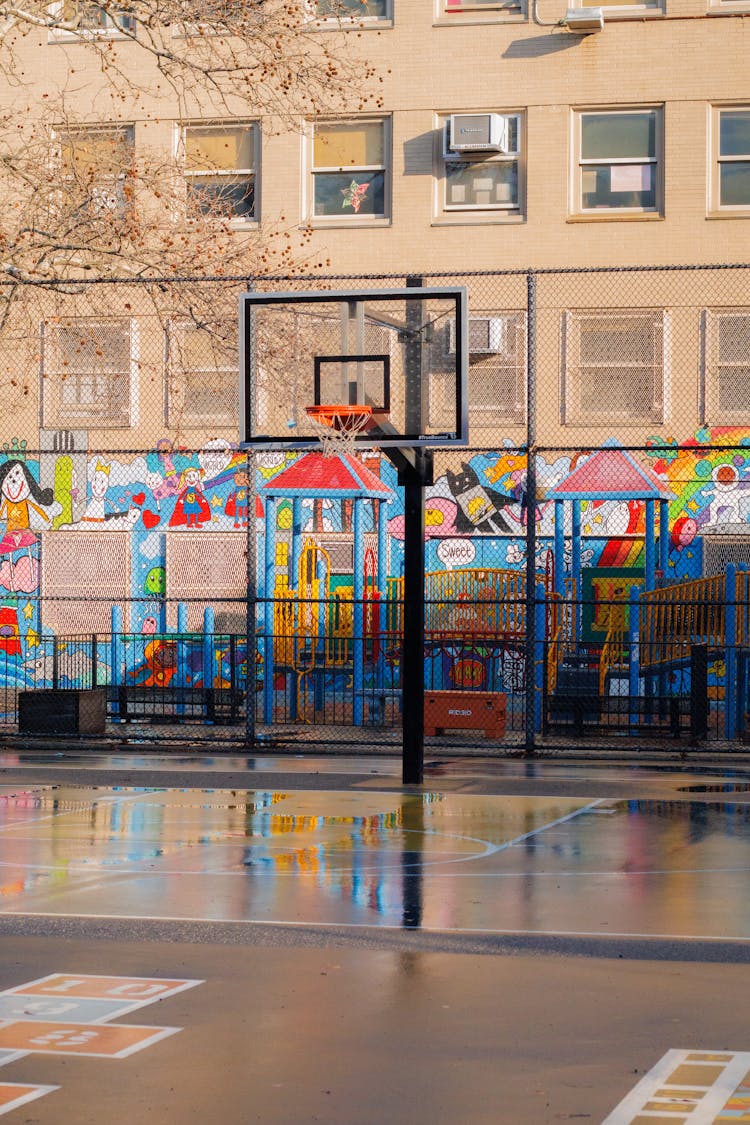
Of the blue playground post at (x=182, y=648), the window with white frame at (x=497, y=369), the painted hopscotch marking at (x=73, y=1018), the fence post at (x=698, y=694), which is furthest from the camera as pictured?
the window with white frame at (x=497, y=369)

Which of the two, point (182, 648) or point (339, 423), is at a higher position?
point (339, 423)

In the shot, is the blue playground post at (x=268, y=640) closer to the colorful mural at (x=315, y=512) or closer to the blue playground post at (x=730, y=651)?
the colorful mural at (x=315, y=512)

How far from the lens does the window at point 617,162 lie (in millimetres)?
27719

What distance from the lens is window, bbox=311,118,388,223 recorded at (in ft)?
94.1

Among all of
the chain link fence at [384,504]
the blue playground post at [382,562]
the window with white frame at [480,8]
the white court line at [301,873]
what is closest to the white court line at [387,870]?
the white court line at [301,873]

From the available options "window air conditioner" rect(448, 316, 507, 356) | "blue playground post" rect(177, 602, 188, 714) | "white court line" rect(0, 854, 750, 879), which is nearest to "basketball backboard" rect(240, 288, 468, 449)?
"white court line" rect(0, 854, 750, 879)

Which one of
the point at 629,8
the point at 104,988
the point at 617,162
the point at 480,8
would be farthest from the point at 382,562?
the point at 104,988

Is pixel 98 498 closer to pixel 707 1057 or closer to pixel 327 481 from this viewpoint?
pixel 327 481

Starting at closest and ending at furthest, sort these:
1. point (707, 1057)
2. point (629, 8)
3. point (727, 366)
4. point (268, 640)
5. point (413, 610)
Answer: point (707, 1057) < point (413, 610) < point (268, 640) < point (727, 366) < point (629, 8)

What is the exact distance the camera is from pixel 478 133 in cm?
2755

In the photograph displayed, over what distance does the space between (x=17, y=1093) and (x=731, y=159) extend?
948 inches

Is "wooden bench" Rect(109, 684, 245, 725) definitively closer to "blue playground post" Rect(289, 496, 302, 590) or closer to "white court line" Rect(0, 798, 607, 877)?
"blue playground post" Rect(289, 496, 302, 590)

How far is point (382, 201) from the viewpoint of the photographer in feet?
94.6

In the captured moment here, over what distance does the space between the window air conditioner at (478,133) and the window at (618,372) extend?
2936mm
